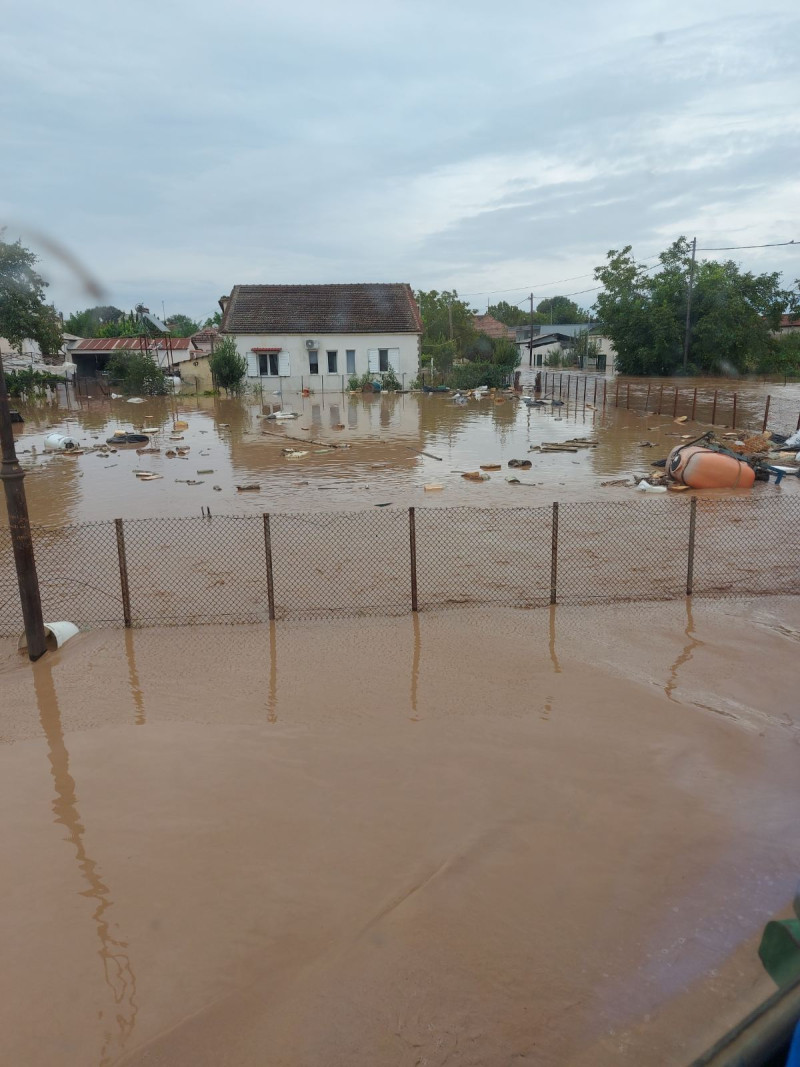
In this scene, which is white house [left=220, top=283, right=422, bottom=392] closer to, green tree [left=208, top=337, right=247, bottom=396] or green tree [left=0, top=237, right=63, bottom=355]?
green tree [left=208, top=337, right=247, bottom=396]

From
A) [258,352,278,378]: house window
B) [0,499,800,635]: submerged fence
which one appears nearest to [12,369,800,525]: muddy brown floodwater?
[0,499,800,635]: submerged fence

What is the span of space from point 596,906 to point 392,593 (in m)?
5.51

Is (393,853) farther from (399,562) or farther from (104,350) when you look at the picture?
(104,350)

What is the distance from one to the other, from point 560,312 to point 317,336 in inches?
4036

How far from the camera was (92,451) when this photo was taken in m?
22.6

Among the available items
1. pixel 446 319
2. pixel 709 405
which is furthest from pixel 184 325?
pixel 709 405

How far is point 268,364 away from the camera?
145ft

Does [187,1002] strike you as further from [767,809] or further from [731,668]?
[731,668]

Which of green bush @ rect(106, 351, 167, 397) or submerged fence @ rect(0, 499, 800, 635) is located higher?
green bush @ rect(106, 351, 167, 397)

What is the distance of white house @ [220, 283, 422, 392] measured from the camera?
43.8 metres

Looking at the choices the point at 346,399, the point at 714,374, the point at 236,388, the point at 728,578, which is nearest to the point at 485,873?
the point at 728,578

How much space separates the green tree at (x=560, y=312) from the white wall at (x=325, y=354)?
8408 centimetres

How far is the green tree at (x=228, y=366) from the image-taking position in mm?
39656

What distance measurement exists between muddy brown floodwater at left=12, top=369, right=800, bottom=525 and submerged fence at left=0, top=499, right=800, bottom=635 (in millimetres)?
1816
